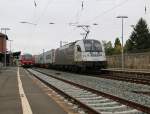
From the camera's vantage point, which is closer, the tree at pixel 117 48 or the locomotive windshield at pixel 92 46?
the locomotive windshield at pixel 92 46

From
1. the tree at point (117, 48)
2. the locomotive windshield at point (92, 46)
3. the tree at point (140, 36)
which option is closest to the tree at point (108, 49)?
the tree at point (117, 48)

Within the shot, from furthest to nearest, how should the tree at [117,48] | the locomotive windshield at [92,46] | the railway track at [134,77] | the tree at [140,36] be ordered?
the tree at [117,48], the tree at [140,36], the locomotive windshield at [92,46], the railway track at [134,77]

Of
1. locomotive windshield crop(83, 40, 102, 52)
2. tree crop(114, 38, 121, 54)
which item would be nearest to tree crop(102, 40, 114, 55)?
tree crop(114, 38, 121, 54)

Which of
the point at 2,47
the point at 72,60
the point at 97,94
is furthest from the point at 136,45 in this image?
the point at 97,94

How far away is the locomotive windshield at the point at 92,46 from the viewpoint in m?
39.2

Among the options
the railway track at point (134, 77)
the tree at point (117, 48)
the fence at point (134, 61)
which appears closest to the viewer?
the railway track at point (134, 77)

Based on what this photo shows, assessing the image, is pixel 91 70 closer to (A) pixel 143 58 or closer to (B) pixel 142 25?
(A) pixel 143 58

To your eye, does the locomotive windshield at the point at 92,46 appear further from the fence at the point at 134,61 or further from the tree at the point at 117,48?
the tree at the point at 117,48

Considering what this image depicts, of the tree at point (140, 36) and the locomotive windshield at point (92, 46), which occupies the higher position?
the tree at point (140, 36)

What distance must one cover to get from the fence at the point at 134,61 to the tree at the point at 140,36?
36.9m

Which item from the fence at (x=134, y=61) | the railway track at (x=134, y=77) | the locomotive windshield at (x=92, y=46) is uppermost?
the locomotive windshield at (x=92, y=46)

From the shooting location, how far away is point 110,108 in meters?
12.8

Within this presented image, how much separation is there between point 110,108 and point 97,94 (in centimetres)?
521

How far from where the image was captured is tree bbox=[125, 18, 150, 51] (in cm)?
10150
